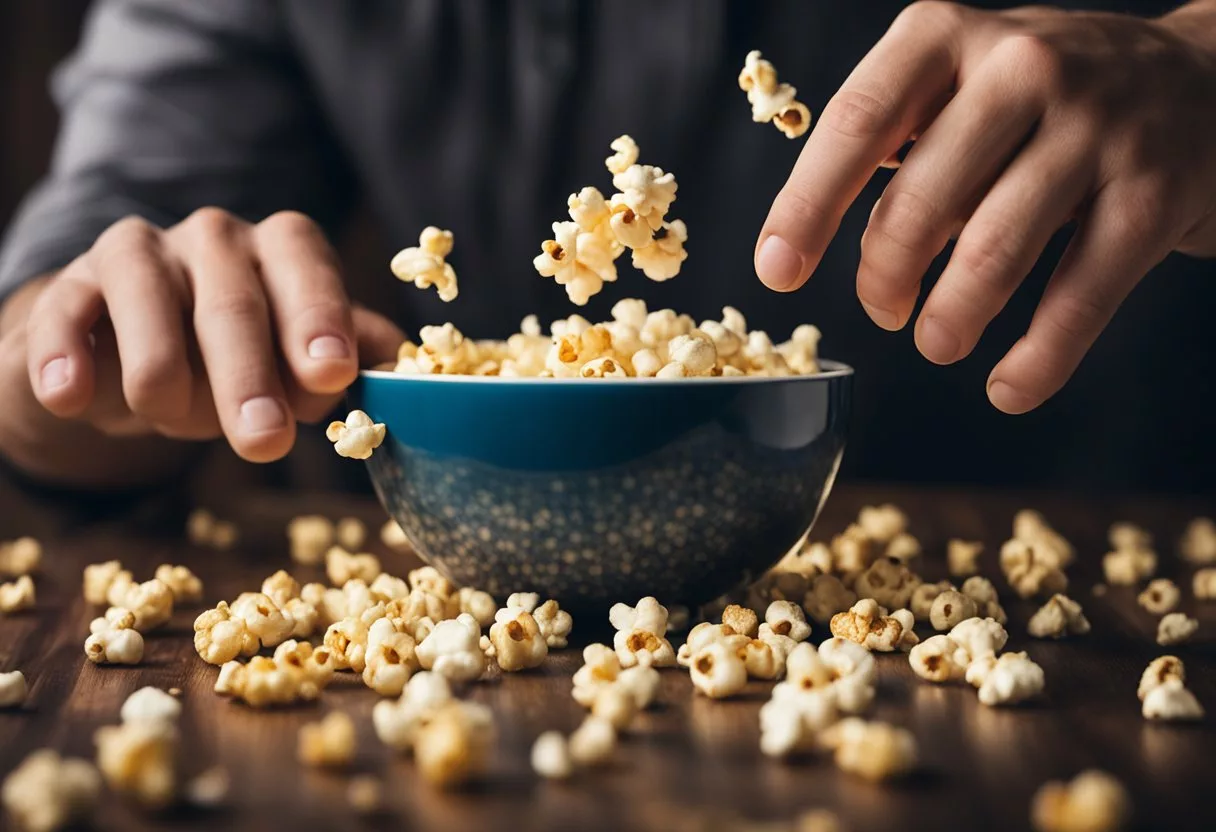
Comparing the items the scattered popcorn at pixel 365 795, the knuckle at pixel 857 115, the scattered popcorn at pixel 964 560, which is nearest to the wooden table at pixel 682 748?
the scattered popcorn at pixel 365 795

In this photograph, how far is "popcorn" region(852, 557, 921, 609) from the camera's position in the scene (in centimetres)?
89

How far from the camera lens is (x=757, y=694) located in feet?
2.33

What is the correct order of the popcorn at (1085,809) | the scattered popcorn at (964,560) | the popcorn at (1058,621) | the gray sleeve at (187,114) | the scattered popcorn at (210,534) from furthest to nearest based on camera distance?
the gray sleeve at (187,114), the scattered popcorn at (210,534), the scattered popcorn at (964,560), the popcorn at (1058,621), the popcorn at (1085,809)

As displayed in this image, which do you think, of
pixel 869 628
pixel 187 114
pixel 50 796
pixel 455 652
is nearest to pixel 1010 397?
pixel 869 628

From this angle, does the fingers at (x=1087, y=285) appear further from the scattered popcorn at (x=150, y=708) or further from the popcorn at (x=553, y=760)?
the scattered popcorn at (x=150, y=708)

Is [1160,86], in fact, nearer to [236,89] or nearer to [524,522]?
[524,522]

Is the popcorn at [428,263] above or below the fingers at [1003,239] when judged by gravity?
below

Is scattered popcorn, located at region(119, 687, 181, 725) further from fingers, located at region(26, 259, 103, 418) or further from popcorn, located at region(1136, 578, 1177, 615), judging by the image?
popcorn, located at region(1136, 578, 1177, 615)

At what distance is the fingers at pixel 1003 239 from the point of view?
78 centimetres

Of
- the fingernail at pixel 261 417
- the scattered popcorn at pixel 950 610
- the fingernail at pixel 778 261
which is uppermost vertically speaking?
the fingernail at pixel 778 261

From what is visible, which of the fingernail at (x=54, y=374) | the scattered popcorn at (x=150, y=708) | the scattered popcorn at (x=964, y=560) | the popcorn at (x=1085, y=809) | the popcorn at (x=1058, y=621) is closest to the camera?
the popcorn at (x=1085, y=809)

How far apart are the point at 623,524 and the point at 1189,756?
352 mm

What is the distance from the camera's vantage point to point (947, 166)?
776 mm

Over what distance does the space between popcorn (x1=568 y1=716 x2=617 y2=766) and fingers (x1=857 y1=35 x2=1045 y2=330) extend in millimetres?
365
